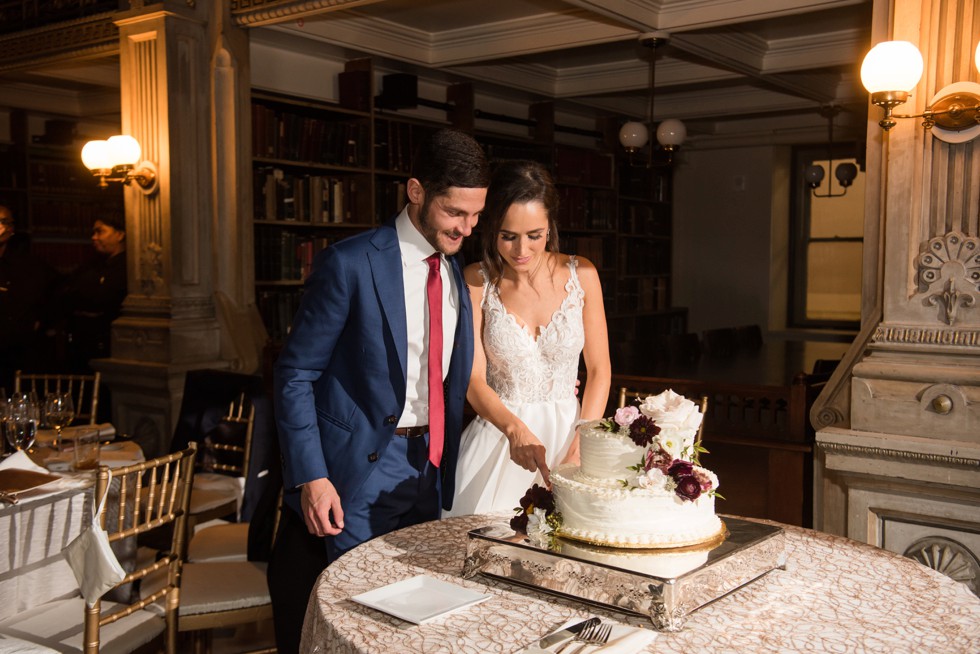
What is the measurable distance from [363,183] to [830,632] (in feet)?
17.9

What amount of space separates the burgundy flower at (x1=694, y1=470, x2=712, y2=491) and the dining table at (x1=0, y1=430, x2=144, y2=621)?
68.3 inches

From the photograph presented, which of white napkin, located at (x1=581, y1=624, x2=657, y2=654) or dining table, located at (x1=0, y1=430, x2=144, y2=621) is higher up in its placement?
white napkin, located at (x1=581, y1=624, x2=657, y2=654)

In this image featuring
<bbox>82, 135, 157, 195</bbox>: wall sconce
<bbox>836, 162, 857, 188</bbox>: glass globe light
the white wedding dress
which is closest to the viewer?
the white wedding dress

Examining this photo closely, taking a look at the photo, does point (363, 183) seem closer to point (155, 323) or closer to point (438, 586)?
point (155, 323)

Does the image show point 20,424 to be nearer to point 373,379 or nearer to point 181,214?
point 373,379

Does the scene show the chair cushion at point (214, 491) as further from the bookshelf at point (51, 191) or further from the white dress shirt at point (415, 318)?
the bookshelf at point (51, 191)

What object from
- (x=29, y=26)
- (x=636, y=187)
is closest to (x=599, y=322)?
(x=29, y=26)

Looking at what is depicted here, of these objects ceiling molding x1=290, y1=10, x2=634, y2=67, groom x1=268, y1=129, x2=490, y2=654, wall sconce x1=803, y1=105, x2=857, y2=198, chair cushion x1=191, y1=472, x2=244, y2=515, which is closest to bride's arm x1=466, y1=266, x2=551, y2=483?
groom x1=268, y1=129, x2=490, y2=654

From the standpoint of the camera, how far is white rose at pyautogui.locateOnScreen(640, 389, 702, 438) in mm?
1589

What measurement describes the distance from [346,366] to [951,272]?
6.61 feet

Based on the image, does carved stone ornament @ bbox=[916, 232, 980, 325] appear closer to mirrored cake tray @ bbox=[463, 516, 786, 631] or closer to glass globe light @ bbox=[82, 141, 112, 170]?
mirrored cake tray @ bbox=[463, 516, 786, 631]

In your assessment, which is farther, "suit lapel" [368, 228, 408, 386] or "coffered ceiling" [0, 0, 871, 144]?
"coffered ceiling" [0, 0, 871, 144]

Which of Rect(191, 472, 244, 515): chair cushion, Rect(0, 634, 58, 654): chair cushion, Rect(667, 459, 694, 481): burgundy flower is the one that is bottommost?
Rect(0, 634, 58, 654): chair cushion

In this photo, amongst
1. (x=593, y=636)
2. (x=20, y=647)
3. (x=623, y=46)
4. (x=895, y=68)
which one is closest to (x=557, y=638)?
(x=593, y=636)
